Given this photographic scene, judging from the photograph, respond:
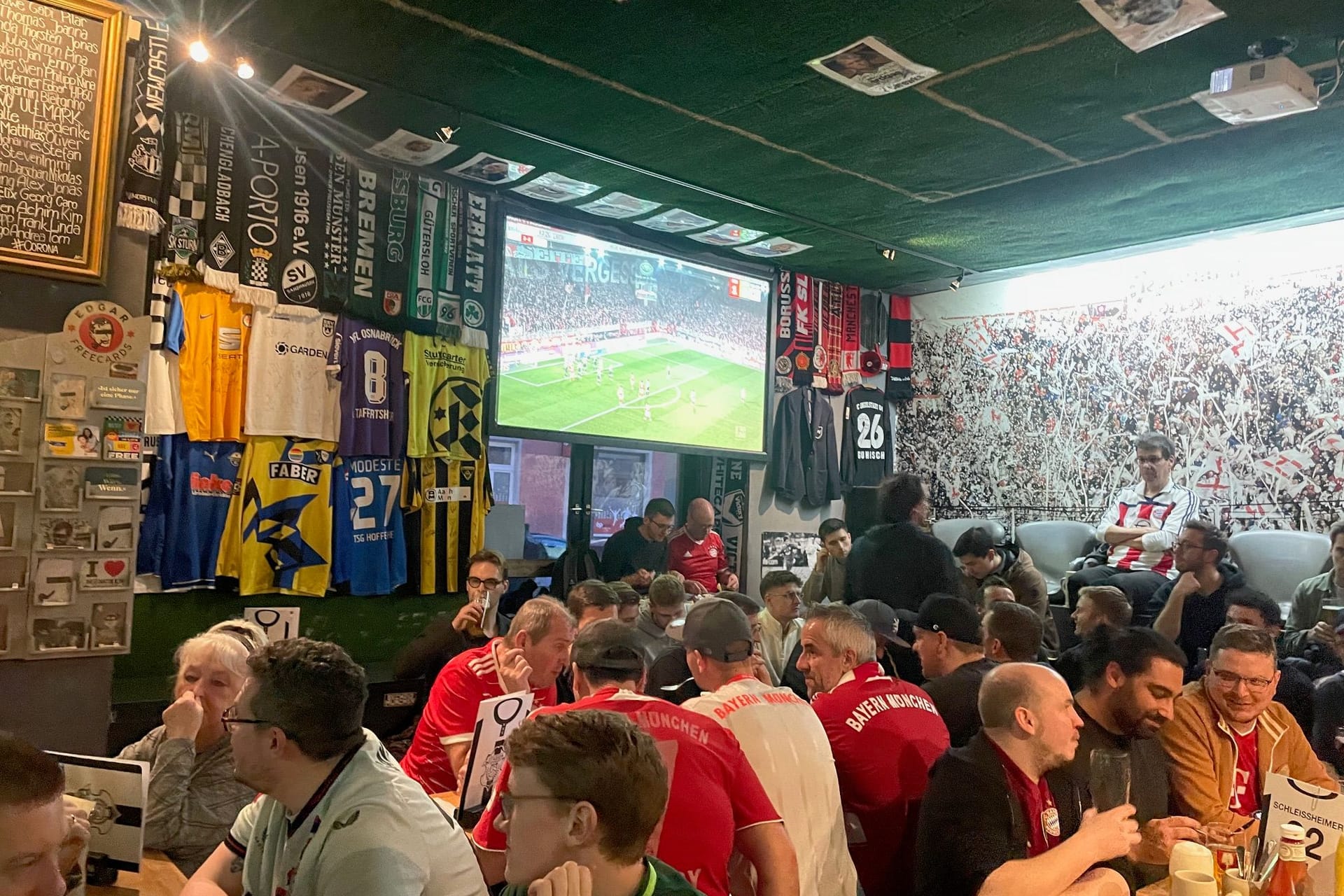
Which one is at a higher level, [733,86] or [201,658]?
[733,86]

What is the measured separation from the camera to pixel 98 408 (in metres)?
3.75

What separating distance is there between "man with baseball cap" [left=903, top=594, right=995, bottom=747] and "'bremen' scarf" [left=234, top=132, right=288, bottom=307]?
3.97 metres

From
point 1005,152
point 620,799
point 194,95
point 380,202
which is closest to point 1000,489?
point 1005,152

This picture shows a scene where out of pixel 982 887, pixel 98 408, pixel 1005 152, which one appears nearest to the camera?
pixel 982 887

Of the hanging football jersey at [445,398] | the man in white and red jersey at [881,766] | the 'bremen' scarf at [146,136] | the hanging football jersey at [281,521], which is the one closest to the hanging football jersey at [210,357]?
the hanging football jersey at [281,521]

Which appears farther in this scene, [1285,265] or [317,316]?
[1285,265]

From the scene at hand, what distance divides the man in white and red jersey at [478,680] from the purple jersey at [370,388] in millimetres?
2822

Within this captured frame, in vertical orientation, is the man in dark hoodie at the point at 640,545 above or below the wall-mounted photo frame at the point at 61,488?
below

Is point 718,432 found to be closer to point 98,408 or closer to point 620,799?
point 98,408

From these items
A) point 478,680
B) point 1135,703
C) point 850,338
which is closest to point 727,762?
point 478,680

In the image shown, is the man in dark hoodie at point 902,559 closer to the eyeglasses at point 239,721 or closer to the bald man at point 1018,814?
the bald man at point 1018,814

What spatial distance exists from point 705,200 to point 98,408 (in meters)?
4.04

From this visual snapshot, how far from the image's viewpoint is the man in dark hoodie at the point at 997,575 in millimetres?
5652

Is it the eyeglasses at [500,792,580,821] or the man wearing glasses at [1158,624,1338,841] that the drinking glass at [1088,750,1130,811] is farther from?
the eyeglasses at [500,792,580,821]
